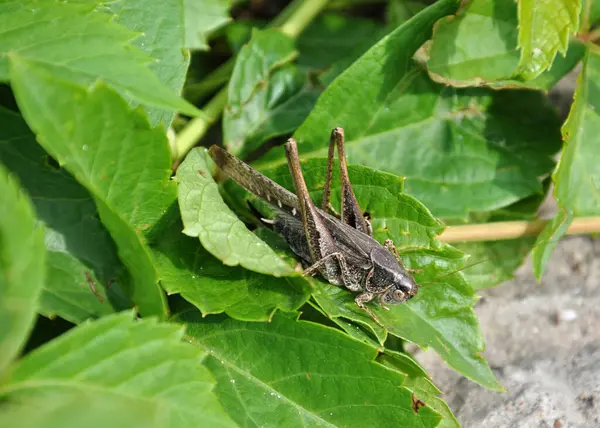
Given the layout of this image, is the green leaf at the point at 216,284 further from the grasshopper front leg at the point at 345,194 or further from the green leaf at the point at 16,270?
the green leaf at the point at 16,270

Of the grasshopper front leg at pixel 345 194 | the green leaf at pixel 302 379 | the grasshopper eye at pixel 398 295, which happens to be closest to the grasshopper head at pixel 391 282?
the grasshopper eye at pixel 398 295

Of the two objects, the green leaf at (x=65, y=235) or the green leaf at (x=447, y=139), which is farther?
the green leaf at (x=447, y=139)

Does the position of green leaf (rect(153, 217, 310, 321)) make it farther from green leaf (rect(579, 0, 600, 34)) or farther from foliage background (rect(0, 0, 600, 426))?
green leaf (rect(579, 0, 600, 34))

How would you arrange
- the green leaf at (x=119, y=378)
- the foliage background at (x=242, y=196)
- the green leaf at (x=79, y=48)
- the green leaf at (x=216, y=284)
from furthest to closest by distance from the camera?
the green leaf at (x=216, y=284)
the green leaf at (x=79, y=48)
the foliage background at (x=242, y=196)
the green leaf at (x=119, y=378)

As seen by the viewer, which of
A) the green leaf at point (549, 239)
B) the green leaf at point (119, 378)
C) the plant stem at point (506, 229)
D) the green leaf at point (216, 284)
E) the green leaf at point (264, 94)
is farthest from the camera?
the green leaf at point (264, 94)

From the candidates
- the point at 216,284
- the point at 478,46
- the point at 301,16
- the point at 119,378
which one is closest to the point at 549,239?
the point at 478,46

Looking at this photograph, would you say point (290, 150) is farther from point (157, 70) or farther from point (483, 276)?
point (483, 276)

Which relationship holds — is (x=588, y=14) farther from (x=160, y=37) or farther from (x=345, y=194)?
(x=160, y=37)
